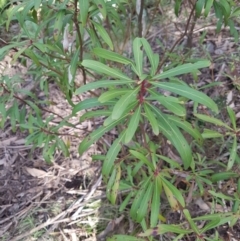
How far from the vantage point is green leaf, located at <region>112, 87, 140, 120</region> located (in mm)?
1137

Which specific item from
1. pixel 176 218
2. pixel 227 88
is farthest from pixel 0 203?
pixel 227 88

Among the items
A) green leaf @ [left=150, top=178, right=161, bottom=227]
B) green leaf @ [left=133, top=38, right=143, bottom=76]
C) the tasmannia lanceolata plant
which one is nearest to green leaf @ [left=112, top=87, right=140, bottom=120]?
the tasmannia lanceolata plant

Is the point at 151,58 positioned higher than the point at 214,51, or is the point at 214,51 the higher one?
the point at 151,58

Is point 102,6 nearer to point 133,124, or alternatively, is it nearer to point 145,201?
point 133,124

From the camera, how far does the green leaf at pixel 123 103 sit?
1.14 meters

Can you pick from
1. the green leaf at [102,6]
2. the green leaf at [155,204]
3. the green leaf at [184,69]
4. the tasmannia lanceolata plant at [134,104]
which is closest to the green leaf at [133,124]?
the tasmannia lanceolata plant at [134,104]

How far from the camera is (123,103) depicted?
1156mm

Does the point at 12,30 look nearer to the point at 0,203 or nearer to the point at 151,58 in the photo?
the point at 0,203

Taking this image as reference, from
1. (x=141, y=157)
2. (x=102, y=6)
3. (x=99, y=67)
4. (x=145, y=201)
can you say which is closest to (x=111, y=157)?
(x=141, y=157)

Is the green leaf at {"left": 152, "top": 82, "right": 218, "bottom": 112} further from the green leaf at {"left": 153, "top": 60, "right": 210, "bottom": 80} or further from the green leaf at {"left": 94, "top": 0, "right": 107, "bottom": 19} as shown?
the green leaf at {"left": 94, "top": 0, "right": 107, "bottom": 19}

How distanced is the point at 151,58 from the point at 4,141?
Answer: 1925 millimetres

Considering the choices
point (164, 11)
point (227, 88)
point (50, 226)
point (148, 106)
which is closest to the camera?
point (148, 106)

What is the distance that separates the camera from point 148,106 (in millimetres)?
1236

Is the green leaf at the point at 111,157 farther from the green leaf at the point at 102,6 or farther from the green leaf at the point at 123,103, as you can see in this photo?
the green leaf at the point at 102,6
